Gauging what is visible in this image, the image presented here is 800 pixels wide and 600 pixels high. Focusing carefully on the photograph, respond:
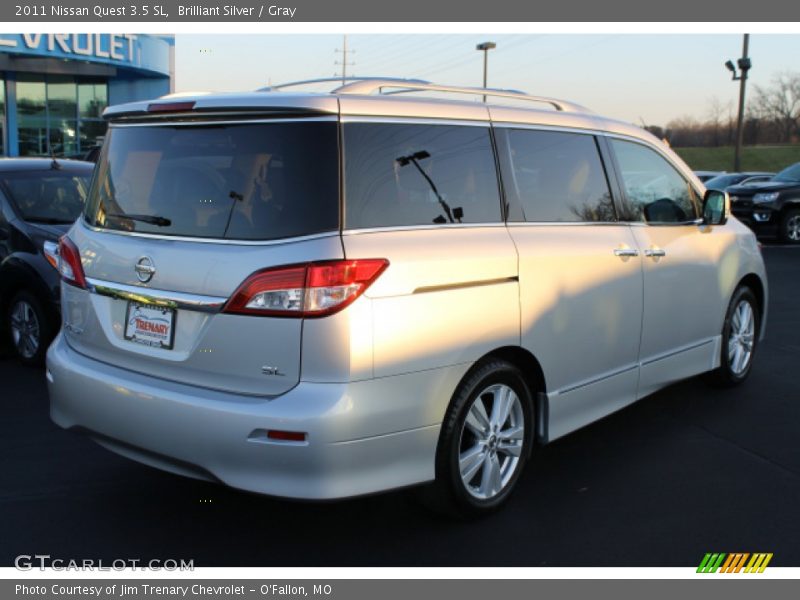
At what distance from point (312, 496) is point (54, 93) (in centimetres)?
3701

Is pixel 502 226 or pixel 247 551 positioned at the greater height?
pixel 502 226

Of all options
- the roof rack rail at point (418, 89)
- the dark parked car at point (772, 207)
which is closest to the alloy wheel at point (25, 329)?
the roof rack rail at point (418, 89)

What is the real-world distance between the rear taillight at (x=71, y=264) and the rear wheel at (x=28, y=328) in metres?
2.85

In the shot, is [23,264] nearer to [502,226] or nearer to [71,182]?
[71,182]

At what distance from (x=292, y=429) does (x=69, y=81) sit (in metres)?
37.2

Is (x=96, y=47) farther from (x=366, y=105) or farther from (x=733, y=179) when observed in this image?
(x=366, y=105)

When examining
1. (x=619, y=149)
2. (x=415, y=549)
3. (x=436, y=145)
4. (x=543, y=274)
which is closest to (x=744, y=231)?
(x=619, y=149)

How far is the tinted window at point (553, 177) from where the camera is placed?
4.30 m

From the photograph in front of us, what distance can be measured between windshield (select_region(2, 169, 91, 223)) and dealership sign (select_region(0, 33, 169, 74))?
86.3 feet

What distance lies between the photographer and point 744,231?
20.6 feet

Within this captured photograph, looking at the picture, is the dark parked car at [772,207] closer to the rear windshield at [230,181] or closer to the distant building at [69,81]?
the rear windshield at [230,181]

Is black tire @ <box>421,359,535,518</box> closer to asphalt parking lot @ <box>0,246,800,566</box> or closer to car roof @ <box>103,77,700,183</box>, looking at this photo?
asphalt parking lot @ <box>0,246,800,566</box>

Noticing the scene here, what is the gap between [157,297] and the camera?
3.58m

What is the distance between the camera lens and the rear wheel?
684cm
